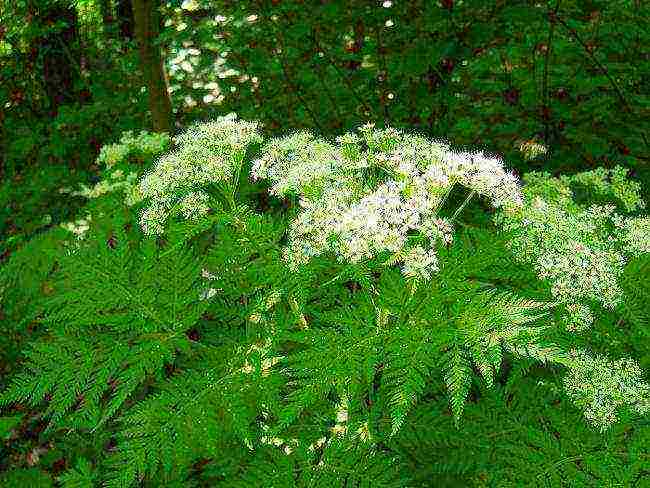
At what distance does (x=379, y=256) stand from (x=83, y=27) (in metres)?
9.92

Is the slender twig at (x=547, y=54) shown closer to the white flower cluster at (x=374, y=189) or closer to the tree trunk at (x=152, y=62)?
the white flower cluster at (x=374, y=189)

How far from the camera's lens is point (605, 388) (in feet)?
6.91

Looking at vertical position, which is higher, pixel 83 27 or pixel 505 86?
pixel 505 86

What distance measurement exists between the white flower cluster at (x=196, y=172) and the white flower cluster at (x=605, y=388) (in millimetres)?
1538

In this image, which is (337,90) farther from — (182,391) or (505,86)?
(182,391)

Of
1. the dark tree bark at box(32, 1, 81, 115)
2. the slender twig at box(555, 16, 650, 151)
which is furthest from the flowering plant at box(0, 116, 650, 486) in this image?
the dark tree bark at box(32, 1, 81, 115)

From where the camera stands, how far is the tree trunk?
5.42m

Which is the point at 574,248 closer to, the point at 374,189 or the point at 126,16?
the point at 374,189

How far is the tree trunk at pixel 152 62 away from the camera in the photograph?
542 centimetres

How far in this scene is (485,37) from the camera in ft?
12.9

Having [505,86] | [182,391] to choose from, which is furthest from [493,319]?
[505,86]

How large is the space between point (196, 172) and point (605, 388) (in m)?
1.79

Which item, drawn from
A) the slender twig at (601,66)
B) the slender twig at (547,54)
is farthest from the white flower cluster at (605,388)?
the slender twig at (547,54)

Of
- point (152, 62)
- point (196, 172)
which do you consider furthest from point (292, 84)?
point (196, 172)
